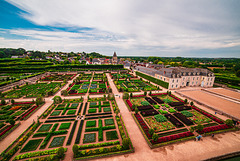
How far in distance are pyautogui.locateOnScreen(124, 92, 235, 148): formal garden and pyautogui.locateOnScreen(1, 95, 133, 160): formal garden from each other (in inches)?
164

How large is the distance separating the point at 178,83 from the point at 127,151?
1498 inches

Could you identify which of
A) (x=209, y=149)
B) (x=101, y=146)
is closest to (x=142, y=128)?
(x=101, y=146)

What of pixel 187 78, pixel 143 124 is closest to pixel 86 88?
pixel 143 124

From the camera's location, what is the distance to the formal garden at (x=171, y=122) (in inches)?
678

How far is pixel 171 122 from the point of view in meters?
21.6

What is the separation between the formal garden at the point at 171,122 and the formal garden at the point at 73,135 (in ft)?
13.7

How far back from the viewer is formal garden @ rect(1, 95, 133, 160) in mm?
14180

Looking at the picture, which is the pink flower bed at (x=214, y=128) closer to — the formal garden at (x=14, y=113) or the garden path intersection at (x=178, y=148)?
the garden path intersection at (x=178, y=148)

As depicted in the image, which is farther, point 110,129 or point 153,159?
point 110,129

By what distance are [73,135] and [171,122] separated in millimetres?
19542

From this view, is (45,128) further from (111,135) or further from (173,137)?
(173,137)

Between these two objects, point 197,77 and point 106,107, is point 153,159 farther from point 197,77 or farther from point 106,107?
point 197,77

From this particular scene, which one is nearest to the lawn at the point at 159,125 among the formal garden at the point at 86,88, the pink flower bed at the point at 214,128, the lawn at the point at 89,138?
the pink flower bed at the point at 214,128

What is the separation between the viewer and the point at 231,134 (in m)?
18.8
